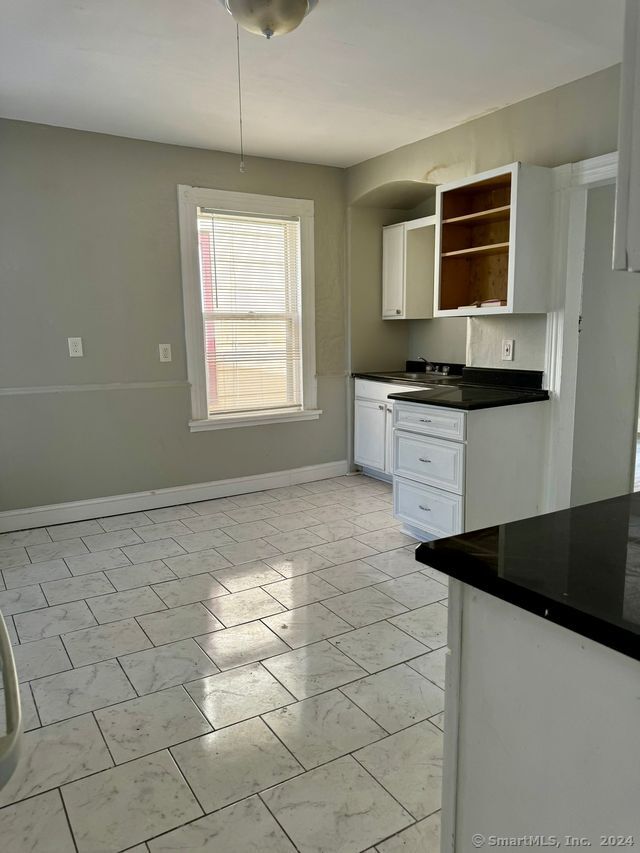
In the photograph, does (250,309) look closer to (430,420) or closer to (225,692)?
(430,420)

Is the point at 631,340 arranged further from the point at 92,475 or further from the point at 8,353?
the point at 8,353

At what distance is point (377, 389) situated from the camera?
4680 millimetres

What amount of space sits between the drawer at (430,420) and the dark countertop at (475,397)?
1.6 inches

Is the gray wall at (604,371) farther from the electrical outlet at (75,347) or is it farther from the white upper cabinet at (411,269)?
the electrical outlet at (75,347)

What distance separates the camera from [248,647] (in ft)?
7.88

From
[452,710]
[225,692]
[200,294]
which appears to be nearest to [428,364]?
[200,294]

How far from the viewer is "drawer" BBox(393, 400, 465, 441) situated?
3.15 metres

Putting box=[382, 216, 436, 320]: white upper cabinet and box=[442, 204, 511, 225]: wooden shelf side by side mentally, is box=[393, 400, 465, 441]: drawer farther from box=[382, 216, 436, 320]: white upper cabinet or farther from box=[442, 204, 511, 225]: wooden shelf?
box=[382, 216, 436, 320]: white upper cabinet

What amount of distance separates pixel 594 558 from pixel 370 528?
2806mm

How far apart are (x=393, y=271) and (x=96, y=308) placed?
2.34 m

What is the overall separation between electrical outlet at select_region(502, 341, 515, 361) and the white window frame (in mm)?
1673

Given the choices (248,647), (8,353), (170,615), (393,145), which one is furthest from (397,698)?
(393,145)

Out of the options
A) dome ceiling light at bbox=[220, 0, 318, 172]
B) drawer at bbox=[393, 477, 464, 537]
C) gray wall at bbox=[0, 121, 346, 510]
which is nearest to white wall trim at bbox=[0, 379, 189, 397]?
gray wall at bbox=[0, 121, 346, 510]

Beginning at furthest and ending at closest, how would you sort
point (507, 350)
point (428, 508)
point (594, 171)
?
point (507, 350), point (428, 508), point (594, 171)
